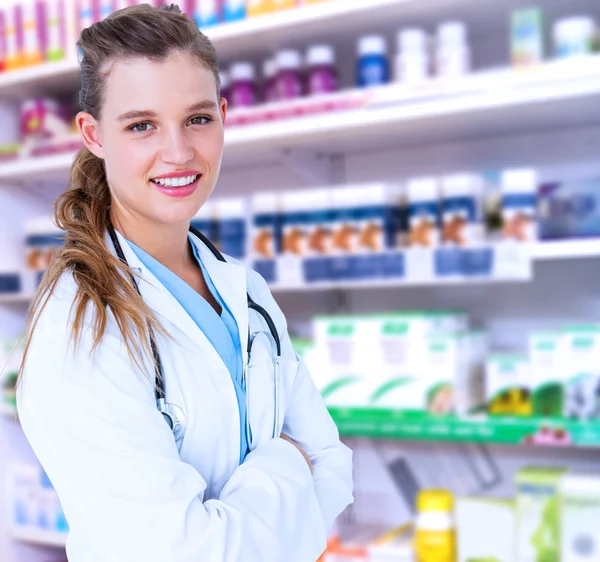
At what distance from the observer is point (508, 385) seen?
6.82 ft

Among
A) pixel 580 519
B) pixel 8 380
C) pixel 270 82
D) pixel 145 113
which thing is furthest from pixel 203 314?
pixel 8 380

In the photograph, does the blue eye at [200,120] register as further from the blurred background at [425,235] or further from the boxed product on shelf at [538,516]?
the boxed product on shelf at [538,516]

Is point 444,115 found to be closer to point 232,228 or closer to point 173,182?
point 232,228

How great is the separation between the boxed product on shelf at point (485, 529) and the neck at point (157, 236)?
4.14 feet

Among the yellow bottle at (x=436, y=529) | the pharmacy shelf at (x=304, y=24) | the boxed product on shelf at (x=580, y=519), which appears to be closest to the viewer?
the boxed product on shelf at (x=580, y=519)

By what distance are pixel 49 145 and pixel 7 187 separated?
44 centimetres

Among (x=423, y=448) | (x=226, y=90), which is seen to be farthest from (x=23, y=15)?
(x=423, y=448)

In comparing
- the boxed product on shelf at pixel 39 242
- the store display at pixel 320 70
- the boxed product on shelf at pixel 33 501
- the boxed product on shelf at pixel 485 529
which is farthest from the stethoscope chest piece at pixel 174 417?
the boxed product on shelf at pixel 33 501

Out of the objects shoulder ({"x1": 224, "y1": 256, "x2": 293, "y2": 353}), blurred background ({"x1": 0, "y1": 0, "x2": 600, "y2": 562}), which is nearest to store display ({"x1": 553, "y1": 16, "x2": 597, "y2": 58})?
blurred background ({"x1": 0, "y1": 0, "x2": 600, "y2": 562})

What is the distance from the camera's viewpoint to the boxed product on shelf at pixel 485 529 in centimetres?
206

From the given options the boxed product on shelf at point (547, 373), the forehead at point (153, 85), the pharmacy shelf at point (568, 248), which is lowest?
the boxed product on shelf at point (547, 373)

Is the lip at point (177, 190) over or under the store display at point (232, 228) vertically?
over

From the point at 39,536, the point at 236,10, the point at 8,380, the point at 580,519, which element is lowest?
the point at 39,536

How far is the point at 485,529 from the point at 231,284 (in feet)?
4.03
